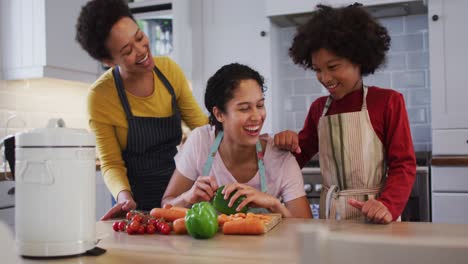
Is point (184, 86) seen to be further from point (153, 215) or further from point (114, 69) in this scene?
point (153, 215)

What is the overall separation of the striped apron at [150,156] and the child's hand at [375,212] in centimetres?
102

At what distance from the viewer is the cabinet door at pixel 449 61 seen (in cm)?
292

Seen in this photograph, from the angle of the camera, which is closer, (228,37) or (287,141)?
(287,141)

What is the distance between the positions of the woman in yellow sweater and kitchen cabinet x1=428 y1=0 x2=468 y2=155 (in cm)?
156

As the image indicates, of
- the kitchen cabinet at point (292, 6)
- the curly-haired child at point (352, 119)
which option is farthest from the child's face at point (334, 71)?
the kitchen cabinet at point (292, 6)

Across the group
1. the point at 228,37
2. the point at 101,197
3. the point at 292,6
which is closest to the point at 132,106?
the point at 101,197

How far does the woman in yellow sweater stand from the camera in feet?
6.15

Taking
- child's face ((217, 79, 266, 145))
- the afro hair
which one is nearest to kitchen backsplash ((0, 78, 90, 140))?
child's face ((217, 79, 266, 145))

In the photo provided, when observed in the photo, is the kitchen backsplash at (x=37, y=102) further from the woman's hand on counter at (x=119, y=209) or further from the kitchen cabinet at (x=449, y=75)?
the kitchen cabinet at (x=449, y=75)

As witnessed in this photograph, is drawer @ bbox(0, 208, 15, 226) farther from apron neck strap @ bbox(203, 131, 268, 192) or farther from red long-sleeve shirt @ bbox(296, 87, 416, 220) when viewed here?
red long-sleeve shirt @ bbox(296, 87, 416, 220)

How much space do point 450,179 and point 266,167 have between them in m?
1.52

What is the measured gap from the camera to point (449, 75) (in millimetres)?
2939

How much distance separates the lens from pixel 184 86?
216 centimetres

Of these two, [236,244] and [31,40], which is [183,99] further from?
[31,40]
